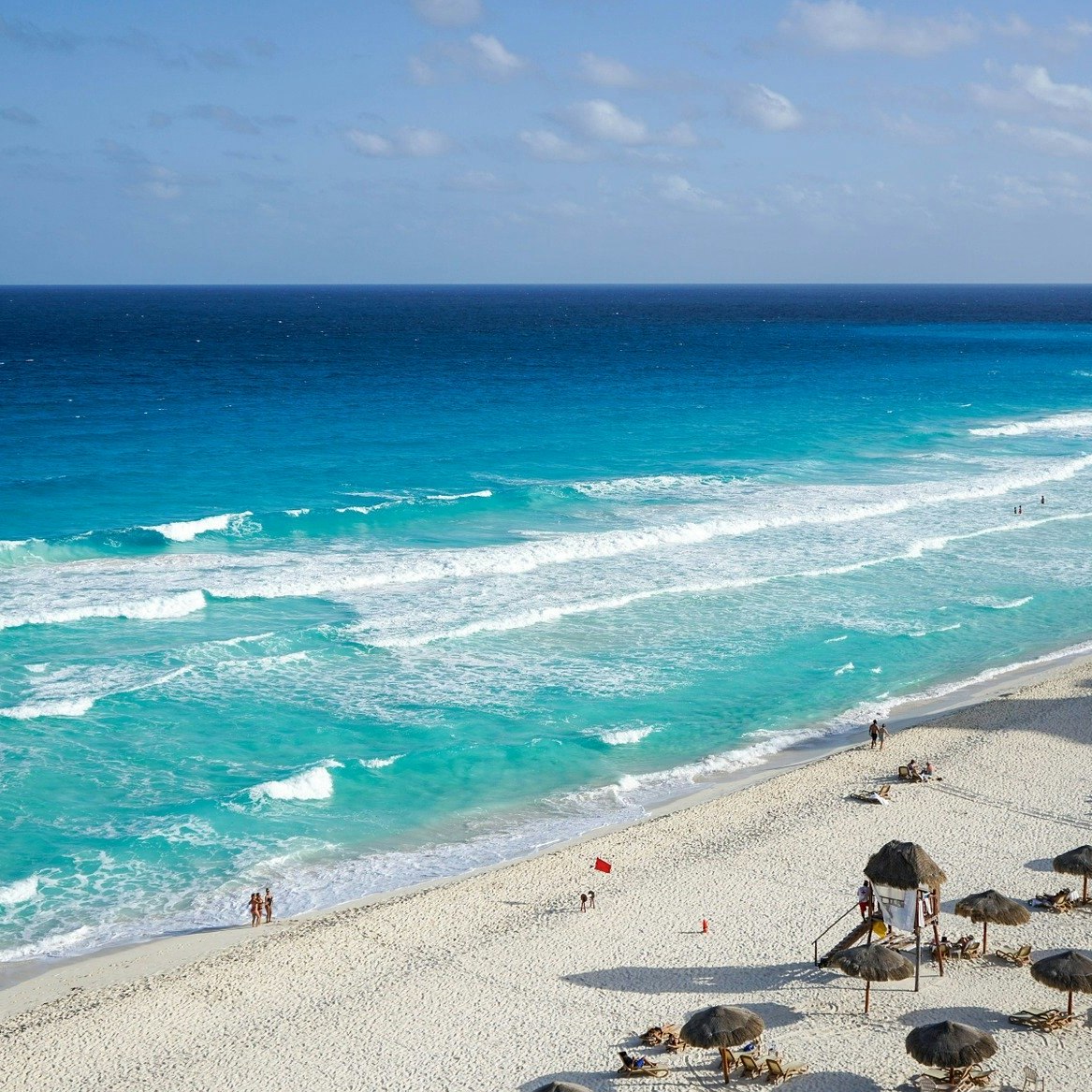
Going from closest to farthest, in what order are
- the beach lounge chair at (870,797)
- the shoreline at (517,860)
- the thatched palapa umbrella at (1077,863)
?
1. the shoreline at (517,860)
2. the thatched palapa umbrella at (1077,863)
3. the beach lounge chair at (870,797)

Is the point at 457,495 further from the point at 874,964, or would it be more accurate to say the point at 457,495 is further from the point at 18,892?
the point at 874,964

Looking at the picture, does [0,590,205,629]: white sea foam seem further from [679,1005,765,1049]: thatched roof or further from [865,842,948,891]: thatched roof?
[679,1005,765,1049]: thatched roof

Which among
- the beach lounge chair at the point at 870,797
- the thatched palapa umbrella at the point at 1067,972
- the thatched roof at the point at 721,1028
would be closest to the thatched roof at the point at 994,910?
the thatched palapa umbrella at the point at 1067,972

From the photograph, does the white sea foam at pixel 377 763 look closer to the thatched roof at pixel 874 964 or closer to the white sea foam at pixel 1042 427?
the thatched roof at pixel 874 964

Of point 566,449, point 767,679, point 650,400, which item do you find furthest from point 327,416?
point 767,679

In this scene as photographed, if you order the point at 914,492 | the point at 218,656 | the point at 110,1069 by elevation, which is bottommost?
the point at 110,1069

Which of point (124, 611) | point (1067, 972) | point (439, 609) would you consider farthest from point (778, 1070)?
point (124, 611)

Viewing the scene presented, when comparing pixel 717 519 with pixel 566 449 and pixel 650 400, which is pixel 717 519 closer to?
pixel 566 449
